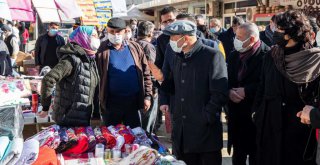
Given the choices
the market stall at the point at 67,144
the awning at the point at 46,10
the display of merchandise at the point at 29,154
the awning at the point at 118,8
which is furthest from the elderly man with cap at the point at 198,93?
the awning at the point at 118,8

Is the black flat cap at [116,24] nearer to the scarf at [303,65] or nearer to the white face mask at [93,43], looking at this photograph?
the white face mask at [93,43]

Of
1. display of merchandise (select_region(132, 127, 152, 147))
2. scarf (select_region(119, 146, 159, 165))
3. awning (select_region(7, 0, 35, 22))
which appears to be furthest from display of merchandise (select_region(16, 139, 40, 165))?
awning (select_region(7, 0, 35, 22))

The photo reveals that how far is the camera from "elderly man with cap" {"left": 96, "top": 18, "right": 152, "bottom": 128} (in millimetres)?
4086

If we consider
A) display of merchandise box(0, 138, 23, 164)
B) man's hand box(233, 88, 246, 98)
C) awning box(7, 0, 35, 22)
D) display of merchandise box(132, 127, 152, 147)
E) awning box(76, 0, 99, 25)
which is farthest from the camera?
awning box(76, 0, 99, 25)

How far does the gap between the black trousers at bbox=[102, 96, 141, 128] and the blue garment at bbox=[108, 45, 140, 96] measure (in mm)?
77

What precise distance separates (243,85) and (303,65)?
0.93 m

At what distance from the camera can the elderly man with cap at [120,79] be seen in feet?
13.4

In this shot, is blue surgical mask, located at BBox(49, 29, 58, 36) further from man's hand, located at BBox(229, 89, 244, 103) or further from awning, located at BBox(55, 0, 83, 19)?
man's hand, located at BBox(229, 89, 244, 103)

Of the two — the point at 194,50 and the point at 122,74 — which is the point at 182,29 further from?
the point at 122,74

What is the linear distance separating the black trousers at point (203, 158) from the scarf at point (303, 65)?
0.92m

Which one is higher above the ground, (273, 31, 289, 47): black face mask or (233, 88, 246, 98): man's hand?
(273, 31, 289, 47): black face mask

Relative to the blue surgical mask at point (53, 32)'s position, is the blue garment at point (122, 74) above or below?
below

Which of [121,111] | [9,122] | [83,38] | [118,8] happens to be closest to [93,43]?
[83,38]

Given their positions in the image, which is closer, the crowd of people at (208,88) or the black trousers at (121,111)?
the crowd of people at (208,88)
